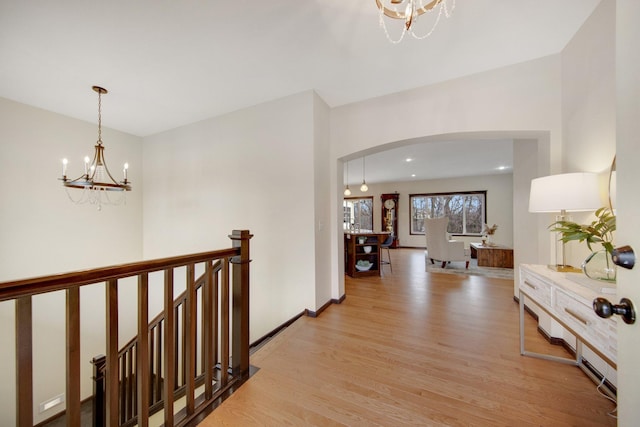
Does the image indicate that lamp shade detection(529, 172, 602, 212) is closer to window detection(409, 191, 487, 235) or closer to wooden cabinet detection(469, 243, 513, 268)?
wooden cabinet detection(469, 243, 513, 268)

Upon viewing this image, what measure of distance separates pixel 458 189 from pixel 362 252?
560cm

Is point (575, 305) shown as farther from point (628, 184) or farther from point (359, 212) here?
point (359, 212)

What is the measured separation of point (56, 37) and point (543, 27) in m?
3.98

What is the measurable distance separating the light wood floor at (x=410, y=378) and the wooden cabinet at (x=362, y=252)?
1.82 meters

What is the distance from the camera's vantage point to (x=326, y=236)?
10.3ft

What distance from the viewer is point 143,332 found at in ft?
4.06

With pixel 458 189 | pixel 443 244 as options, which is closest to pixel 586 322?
pixel 443 244

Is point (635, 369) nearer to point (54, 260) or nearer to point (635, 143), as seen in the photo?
point (635, 143)

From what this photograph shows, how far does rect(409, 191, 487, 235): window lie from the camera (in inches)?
322

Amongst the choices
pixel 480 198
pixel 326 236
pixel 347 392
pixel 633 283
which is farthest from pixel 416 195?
pixel 633 283

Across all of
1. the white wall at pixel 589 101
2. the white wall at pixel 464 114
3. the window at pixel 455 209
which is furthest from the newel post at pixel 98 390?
the window at pixel 455 209

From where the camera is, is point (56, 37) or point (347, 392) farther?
point (56, 37)

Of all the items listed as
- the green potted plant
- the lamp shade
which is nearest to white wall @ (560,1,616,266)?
the lamp shade

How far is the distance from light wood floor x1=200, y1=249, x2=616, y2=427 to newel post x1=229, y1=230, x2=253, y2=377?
16 cm
